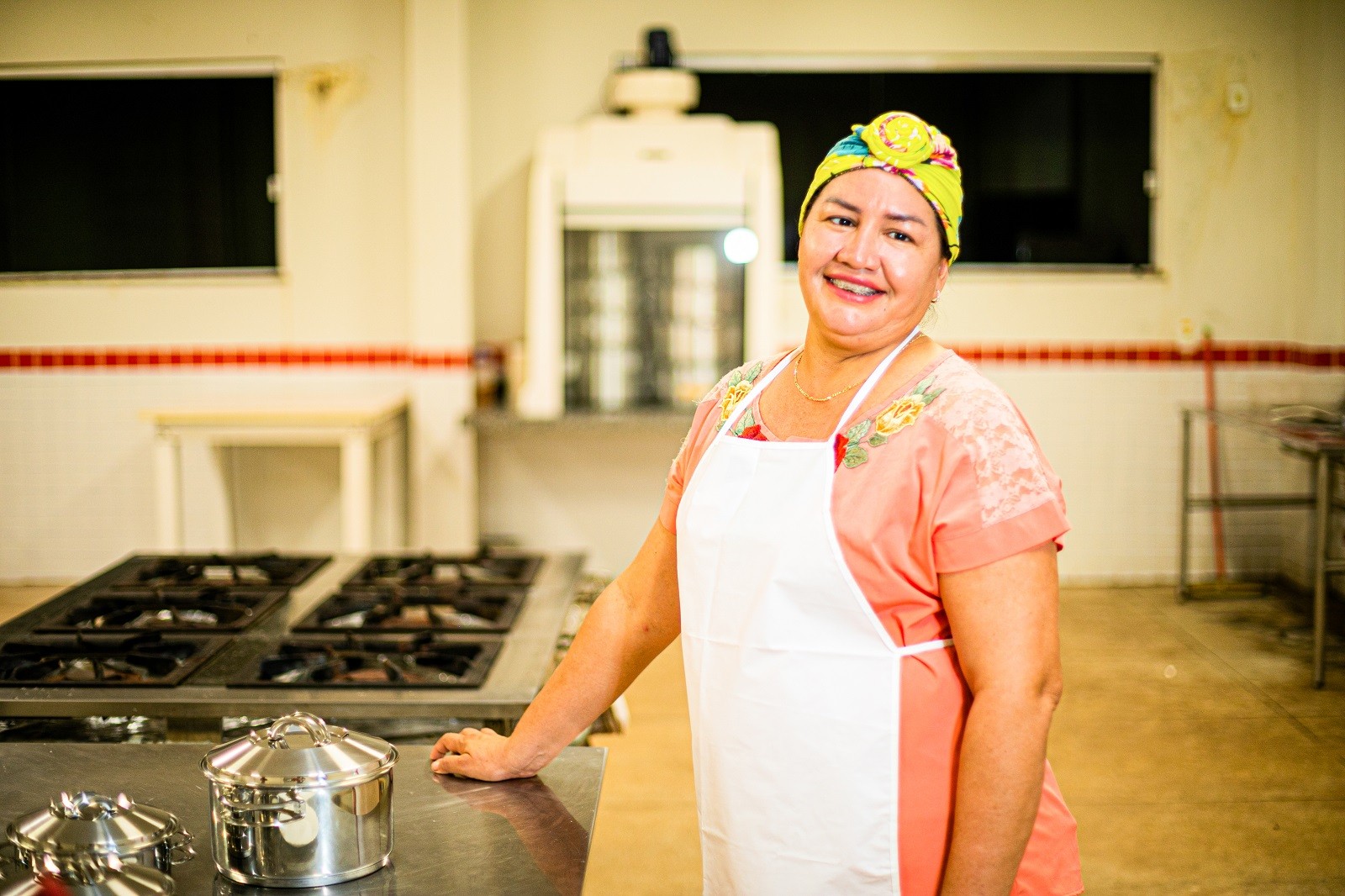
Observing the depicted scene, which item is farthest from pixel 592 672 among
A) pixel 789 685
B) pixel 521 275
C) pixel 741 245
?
pixel 521 275

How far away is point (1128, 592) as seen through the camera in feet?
18.7

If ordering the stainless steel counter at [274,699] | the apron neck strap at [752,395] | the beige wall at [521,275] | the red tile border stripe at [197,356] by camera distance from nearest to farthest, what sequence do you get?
the apron neck strap at [752,395] < the stainless steel counter at [274,699] < the beige wall at [521,275] < the red tile border stripe at [197,356]

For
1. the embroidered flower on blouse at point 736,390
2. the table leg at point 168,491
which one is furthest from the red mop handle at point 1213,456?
the embroidered flower on blouse at point 736,390

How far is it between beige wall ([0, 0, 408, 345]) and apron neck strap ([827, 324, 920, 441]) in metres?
4.45

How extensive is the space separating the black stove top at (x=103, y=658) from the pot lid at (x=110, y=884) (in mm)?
927

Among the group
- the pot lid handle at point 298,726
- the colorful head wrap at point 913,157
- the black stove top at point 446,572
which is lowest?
the black stove top at point 446,572

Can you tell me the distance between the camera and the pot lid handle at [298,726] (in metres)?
1.36

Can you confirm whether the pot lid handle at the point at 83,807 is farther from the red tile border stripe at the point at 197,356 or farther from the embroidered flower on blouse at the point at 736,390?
the red tile border stripe at the point at 197,356

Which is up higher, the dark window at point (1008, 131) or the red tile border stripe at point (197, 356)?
the dark window at point (1008, 131)

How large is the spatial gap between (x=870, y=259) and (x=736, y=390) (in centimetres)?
28

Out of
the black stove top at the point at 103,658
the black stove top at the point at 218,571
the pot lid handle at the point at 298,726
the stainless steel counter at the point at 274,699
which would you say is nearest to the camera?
the pot lid handle at the point at 298,726

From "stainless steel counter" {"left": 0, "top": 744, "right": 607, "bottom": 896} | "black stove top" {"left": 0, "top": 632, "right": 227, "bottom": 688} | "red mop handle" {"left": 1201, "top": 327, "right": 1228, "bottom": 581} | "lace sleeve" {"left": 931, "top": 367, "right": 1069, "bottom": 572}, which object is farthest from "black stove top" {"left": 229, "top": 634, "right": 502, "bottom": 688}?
"red mop handle" {"left": 1201, "top": 327, "right": 1228, "bottom": 581}

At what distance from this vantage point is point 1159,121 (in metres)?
5.69

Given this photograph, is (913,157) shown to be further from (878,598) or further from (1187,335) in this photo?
(1187,335)
